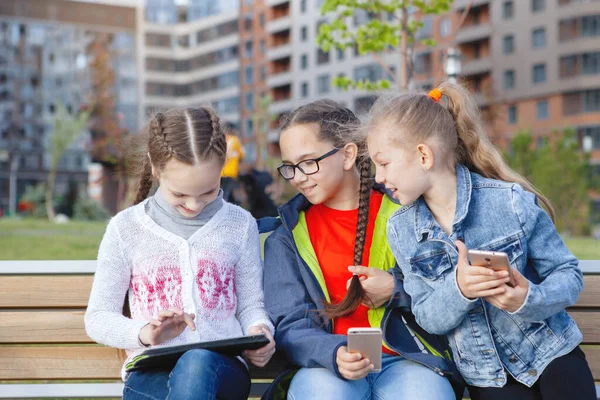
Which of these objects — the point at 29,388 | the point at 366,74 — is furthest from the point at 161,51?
the point at 29,388

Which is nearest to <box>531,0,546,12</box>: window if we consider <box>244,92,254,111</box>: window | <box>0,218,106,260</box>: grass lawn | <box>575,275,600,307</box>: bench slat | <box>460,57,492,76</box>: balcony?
<box>460,57,492,76</box>: balcony

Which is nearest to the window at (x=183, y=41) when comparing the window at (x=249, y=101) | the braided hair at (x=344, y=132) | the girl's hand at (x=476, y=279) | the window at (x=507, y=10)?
the window at (x=249, y=101)

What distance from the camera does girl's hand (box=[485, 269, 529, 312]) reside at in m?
2.29

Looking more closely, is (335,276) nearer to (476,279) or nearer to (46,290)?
(476,279)

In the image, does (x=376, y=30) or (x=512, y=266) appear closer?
(x=512, y=266)

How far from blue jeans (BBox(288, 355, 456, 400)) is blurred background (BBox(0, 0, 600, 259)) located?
12778mm

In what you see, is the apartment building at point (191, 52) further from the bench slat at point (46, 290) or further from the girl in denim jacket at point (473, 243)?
the girl in denim jacket at point (473, 243)

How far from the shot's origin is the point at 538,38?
157 feet

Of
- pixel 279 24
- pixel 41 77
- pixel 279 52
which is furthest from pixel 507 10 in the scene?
pixel 41 77

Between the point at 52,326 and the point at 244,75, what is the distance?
6686 centimetres

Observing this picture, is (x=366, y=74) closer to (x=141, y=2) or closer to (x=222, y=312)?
(x=141, y=2)

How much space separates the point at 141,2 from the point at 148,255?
8147 cm

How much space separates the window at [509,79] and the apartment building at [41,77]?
28.3 m

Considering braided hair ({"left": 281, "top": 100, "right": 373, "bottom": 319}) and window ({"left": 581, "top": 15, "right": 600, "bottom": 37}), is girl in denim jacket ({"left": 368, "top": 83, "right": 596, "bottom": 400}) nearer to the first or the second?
braided hair ({"left": 281, "top": 100, "right": 373, "bottom": 319})
